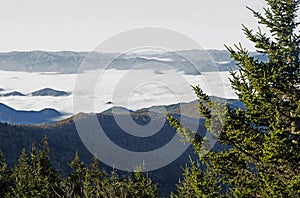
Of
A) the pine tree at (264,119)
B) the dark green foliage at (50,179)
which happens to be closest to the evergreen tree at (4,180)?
the dark green foliage at (50,179)

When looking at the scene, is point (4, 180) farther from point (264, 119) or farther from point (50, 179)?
point (264, 119)

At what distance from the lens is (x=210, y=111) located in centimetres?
1405

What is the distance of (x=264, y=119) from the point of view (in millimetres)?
13055

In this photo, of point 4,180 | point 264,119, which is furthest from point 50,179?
point 264,119

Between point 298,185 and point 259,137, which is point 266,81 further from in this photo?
point 298,185

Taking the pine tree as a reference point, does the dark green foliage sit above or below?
below

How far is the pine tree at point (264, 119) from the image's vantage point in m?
12.1

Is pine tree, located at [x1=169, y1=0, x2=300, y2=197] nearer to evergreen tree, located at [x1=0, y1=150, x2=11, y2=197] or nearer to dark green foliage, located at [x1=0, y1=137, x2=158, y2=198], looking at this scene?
dark green foliage, located at [x1=0, y1=137, x2=158, y2=198]

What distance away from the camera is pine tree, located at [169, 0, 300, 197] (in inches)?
476

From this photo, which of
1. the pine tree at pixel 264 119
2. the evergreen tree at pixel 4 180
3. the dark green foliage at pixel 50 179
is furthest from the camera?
the evergreen tree at pixel 4 180

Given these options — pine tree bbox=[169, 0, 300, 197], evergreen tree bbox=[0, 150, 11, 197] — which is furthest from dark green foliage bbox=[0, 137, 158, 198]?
pine tree bbox=[169, 0, 300, 197]

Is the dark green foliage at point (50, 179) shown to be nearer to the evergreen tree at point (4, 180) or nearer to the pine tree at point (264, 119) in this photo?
the evergreen tree at point (4, 180)

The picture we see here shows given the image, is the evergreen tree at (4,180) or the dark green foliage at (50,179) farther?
the evergreen tree at (4,180)

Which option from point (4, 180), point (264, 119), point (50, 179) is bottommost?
point (50, 179)
